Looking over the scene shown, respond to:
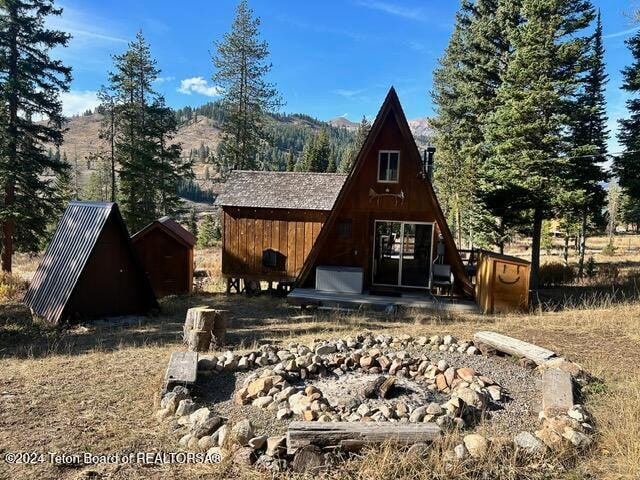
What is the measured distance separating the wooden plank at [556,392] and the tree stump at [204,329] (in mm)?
5845

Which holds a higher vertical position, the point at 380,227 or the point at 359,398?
the point at 380,227

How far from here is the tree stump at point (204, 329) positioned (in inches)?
333

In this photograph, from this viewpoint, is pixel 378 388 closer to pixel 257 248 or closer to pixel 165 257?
pixel 257 248

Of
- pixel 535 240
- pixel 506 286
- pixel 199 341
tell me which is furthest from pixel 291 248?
pixel 535 240

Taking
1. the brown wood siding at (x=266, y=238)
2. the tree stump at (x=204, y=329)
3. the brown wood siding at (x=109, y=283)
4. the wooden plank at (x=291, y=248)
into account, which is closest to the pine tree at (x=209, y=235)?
the brown wood siding at (x=266, y=238)

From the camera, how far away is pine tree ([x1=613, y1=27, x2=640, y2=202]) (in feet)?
47.7

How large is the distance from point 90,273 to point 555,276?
17.1 metres

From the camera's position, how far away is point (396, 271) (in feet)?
50.0

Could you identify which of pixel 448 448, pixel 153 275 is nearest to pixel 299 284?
pixel 153 275

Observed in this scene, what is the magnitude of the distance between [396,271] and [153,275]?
9454mm

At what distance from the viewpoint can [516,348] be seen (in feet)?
24.2

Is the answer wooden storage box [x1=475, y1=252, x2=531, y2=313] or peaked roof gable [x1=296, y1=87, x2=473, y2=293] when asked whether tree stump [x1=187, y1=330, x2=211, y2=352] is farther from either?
wooden storage box [x1=475, y1=252, x2=531, y2=313]

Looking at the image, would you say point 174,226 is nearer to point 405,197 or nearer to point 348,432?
point 405,197

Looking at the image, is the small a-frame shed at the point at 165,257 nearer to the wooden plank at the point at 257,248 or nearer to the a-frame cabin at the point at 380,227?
the wooden plank at the point at 257,248
